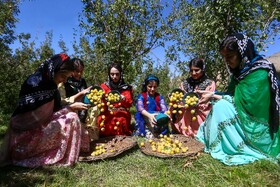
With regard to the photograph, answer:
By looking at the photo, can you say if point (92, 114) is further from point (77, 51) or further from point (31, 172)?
point (77, 51)

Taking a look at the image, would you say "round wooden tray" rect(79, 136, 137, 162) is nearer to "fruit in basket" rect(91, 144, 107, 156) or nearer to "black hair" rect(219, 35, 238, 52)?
"fruit in basket" rect(91, 144, 107, 156)

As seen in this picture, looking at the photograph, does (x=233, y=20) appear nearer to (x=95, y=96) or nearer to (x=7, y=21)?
(x=95, y=96)

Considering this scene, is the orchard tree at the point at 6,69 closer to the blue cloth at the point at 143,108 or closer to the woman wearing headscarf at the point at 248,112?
the blue cloth at the point at 143,108

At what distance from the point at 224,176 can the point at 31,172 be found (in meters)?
2.43

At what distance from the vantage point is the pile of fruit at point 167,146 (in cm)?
361

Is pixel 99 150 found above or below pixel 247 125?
below

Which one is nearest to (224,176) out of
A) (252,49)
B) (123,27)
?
(252,49)

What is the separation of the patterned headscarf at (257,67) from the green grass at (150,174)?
65cm

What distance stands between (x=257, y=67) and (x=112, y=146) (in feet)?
8.23

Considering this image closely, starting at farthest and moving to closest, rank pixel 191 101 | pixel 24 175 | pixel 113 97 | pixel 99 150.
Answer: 1. pixel 113 97
2. pixel 191 101
3. pixel 99 150
4. pixel 24 175

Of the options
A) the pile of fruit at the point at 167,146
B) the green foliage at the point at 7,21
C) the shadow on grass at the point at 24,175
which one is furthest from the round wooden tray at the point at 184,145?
the green foliage at the point at 7,21

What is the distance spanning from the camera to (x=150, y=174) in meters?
3.12

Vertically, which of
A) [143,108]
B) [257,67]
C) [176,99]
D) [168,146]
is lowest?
[168,146]

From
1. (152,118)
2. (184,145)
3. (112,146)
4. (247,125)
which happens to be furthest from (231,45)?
(112,146)
